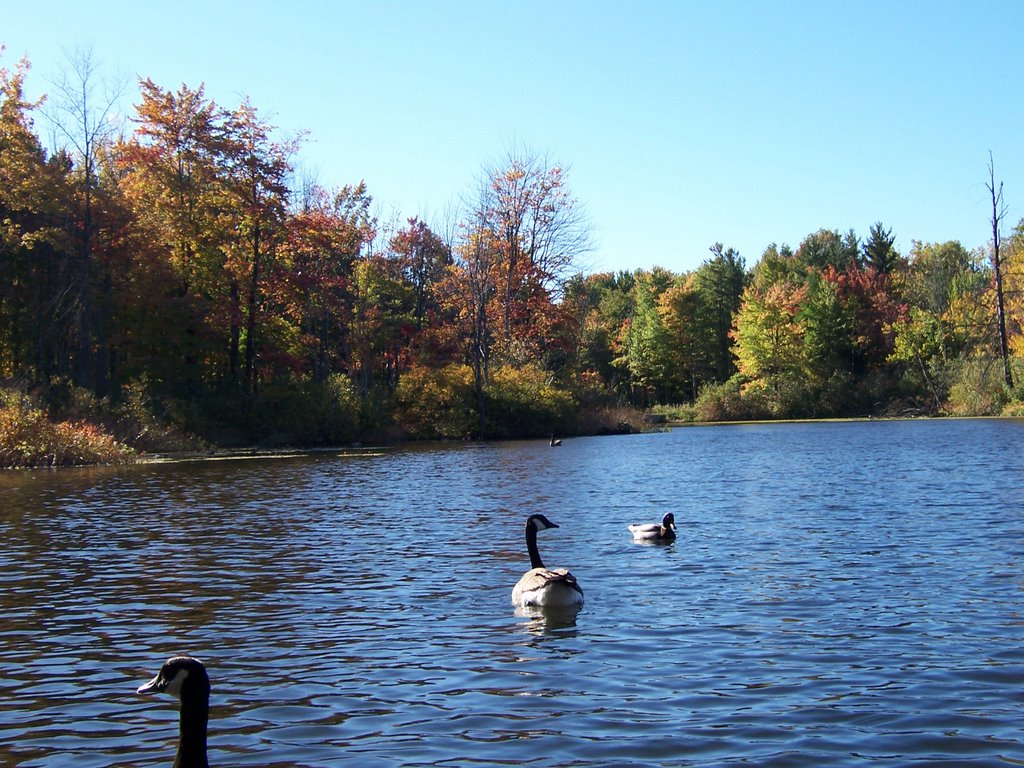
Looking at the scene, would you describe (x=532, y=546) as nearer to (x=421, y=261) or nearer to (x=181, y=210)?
(x=181, y=210)

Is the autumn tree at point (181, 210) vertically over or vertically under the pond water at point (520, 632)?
over

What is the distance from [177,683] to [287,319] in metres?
56.7

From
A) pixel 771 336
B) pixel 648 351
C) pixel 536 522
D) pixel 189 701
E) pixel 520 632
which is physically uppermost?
pixel 771 336

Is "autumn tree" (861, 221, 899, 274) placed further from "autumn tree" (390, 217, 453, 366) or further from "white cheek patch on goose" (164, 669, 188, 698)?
"white cheek patch on goose" (164, 669, 188, 698)

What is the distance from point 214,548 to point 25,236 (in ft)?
110

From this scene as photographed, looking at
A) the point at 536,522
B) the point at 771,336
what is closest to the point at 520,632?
the point at 536,522

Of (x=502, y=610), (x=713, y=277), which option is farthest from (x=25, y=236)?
(x=713, y=277)

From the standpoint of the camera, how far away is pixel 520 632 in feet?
35.9

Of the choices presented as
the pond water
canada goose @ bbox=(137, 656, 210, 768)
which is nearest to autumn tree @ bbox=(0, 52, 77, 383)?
the pond water

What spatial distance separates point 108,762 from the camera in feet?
23.3

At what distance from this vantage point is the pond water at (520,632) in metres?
7.42

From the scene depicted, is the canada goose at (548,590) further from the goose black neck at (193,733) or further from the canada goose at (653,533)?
the goose black neck at (193,733)

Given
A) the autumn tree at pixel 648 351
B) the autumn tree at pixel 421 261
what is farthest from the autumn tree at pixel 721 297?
the autumn tree at pixel 421 261

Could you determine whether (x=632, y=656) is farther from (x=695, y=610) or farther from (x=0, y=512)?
(x=0, y=512)
